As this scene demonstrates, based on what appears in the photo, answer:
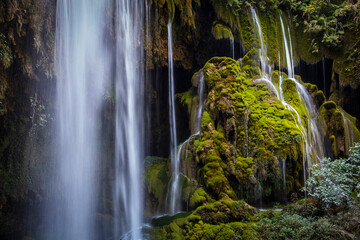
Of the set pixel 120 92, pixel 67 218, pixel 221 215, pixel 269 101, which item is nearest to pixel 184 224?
pixel 221 215

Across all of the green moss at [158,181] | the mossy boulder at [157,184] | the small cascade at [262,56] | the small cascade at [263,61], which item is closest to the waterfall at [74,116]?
the mossy boulder at [157,184]

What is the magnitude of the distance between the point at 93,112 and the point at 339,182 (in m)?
10.6

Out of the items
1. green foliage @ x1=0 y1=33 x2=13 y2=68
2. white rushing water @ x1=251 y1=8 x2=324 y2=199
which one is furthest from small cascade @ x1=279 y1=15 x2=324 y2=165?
green foliage @ x1=0 y1=33 x2=13 y2=68

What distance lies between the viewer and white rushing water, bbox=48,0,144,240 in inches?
436

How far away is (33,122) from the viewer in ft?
36.2

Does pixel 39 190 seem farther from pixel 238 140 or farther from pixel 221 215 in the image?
pixel 238 140

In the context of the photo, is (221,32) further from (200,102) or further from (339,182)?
(339,182)

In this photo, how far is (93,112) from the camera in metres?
12.4

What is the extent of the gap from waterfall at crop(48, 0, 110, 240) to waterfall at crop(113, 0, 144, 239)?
3.86 ft

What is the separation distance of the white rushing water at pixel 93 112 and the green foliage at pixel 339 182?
663 cm

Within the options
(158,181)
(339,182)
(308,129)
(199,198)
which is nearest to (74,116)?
(158,181)

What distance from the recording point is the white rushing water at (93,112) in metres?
11.1

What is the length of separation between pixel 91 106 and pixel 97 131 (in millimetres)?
1415

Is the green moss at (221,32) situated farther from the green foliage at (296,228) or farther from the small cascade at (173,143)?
the green foliage at (296,228)
